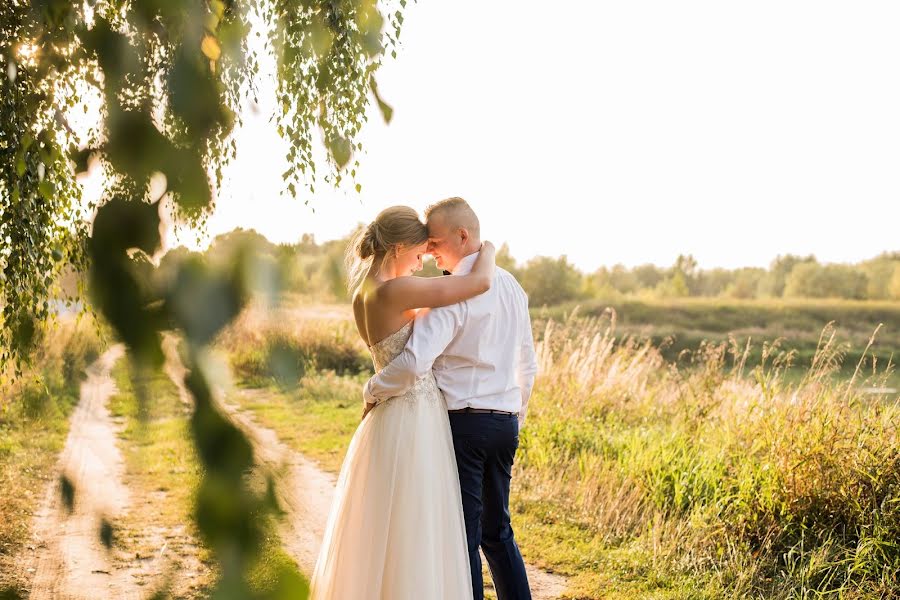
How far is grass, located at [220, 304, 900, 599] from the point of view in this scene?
3.82 meters

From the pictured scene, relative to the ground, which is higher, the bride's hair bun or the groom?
the bride's hair bun

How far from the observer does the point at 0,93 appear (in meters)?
1.84

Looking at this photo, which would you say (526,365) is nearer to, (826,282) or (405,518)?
(405,518)

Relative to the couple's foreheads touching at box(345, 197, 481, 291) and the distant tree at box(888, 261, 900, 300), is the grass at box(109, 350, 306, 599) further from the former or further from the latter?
the distant tree at box(888, 261, 900, 300)

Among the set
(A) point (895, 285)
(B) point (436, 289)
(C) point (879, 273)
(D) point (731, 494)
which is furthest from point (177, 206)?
(C) point (879, 273)

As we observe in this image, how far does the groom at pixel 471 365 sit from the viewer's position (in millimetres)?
2725

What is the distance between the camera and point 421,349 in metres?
2.67

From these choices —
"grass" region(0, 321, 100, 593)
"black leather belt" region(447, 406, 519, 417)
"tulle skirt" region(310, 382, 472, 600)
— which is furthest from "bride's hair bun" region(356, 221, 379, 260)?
"grass" region(0, 321, 100, 593)

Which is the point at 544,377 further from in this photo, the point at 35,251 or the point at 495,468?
the point at 35,251

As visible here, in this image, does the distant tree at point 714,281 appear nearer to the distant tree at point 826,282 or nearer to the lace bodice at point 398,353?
the distant tree at point 826,282

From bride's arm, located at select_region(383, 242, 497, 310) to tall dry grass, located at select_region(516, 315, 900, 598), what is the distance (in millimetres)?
2120

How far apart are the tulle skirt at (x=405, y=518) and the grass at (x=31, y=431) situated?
1.03 meters

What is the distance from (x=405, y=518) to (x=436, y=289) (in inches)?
31.8

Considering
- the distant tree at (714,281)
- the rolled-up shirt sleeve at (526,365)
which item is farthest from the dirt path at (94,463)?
the distant tree at (714,281)
